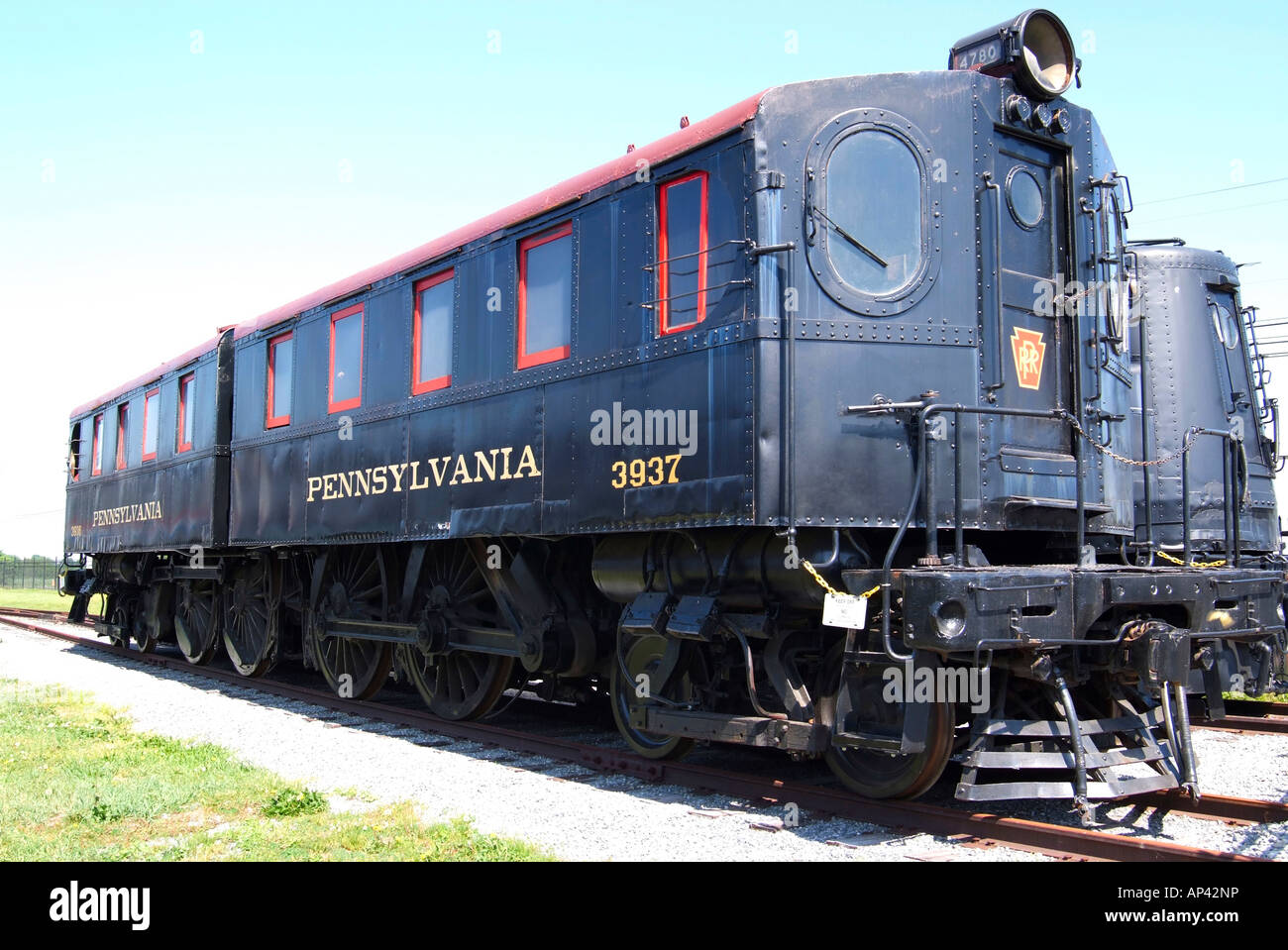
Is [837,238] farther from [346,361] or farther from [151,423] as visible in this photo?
[151,423]

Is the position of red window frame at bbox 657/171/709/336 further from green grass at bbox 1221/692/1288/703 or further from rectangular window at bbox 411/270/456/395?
green grass at bbox 1221/692/1288/703

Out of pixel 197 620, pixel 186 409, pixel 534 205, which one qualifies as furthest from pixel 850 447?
pixel 197 620

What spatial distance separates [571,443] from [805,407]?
2004 millimetres

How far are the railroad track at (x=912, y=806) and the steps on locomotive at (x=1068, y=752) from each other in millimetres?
190

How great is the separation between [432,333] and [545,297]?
1.70m

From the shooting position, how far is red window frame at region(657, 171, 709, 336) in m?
6.81

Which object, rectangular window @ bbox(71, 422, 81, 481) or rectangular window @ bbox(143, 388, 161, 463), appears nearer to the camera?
rectangular window @ bbox(143, 388, 161, 463)

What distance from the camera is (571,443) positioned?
7.75 m

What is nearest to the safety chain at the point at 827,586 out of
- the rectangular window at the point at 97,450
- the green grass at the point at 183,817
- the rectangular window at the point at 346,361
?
the green grass at the point at 183,817

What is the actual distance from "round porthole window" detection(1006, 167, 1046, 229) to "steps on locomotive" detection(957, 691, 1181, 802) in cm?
287

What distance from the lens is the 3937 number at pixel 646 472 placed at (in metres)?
6.86

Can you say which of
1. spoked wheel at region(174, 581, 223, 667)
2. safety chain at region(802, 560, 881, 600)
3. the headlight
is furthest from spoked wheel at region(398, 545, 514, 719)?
spoked wheel at region(174, 581, 223, 667)

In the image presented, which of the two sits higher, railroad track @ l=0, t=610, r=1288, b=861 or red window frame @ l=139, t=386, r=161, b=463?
red window frame @ l=139, t=386, r=161, b=463
